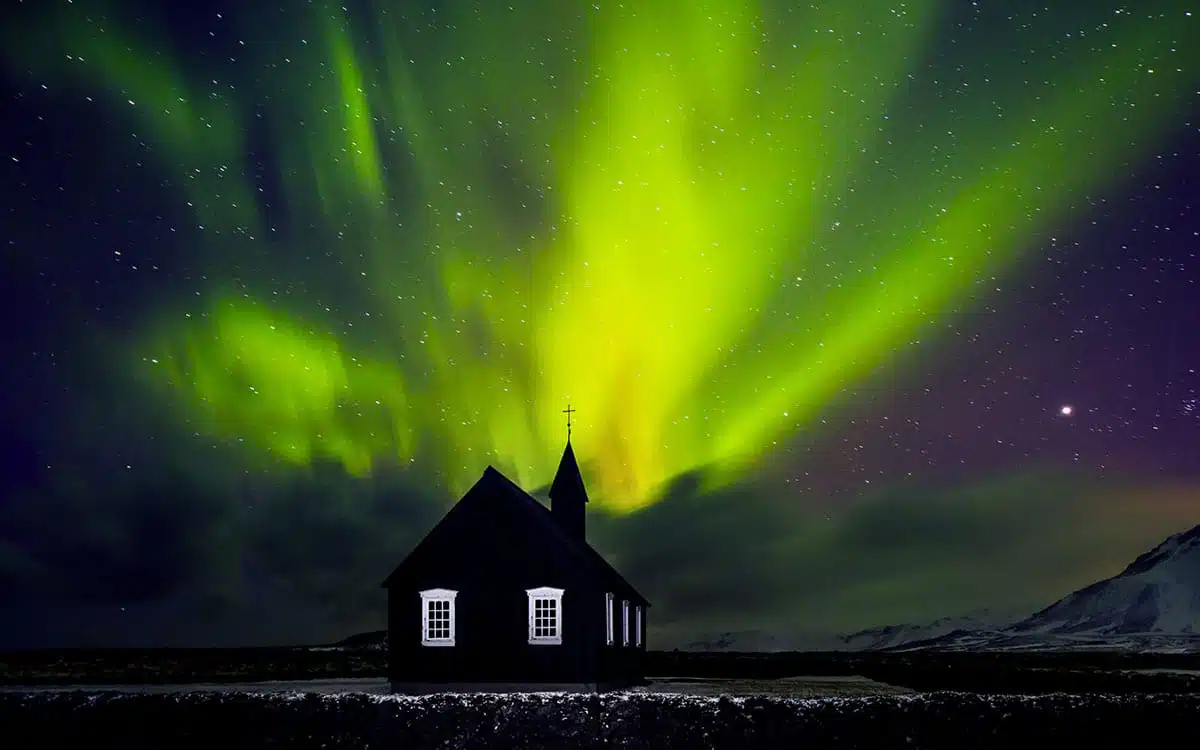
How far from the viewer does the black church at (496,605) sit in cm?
4147

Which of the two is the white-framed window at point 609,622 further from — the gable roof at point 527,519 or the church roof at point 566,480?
the church roof at point 566,480

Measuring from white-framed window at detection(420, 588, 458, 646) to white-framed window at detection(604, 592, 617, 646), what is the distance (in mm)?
5514

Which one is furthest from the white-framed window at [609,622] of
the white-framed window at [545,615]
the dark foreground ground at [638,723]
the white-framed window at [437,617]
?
the dark foreground ground at [638,723]

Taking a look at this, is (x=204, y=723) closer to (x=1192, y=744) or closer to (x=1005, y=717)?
(x=1005, y=717)

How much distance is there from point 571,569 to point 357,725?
42.2ft

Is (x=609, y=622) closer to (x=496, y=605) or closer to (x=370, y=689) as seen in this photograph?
(x=496, y=605)

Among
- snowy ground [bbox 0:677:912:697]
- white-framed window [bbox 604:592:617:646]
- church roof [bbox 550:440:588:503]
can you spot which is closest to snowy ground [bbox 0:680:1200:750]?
snowy ground [bbox 0:677:912:697]

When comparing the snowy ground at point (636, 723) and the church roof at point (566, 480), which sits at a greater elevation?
the church roof at point (566, 480)

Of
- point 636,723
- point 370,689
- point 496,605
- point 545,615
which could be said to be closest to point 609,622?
point 545,615

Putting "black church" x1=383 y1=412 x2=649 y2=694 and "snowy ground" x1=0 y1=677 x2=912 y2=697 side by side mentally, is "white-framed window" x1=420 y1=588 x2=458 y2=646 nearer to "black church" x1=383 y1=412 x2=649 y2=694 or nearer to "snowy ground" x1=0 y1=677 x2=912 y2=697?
"black church" x1=383 y1=412 x2=649 y2=694

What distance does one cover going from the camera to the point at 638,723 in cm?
2880

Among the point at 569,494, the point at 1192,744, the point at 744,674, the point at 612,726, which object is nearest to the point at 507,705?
the point at 612,726

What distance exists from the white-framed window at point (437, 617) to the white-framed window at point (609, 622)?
551 centimetres

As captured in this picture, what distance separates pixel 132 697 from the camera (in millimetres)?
33750
